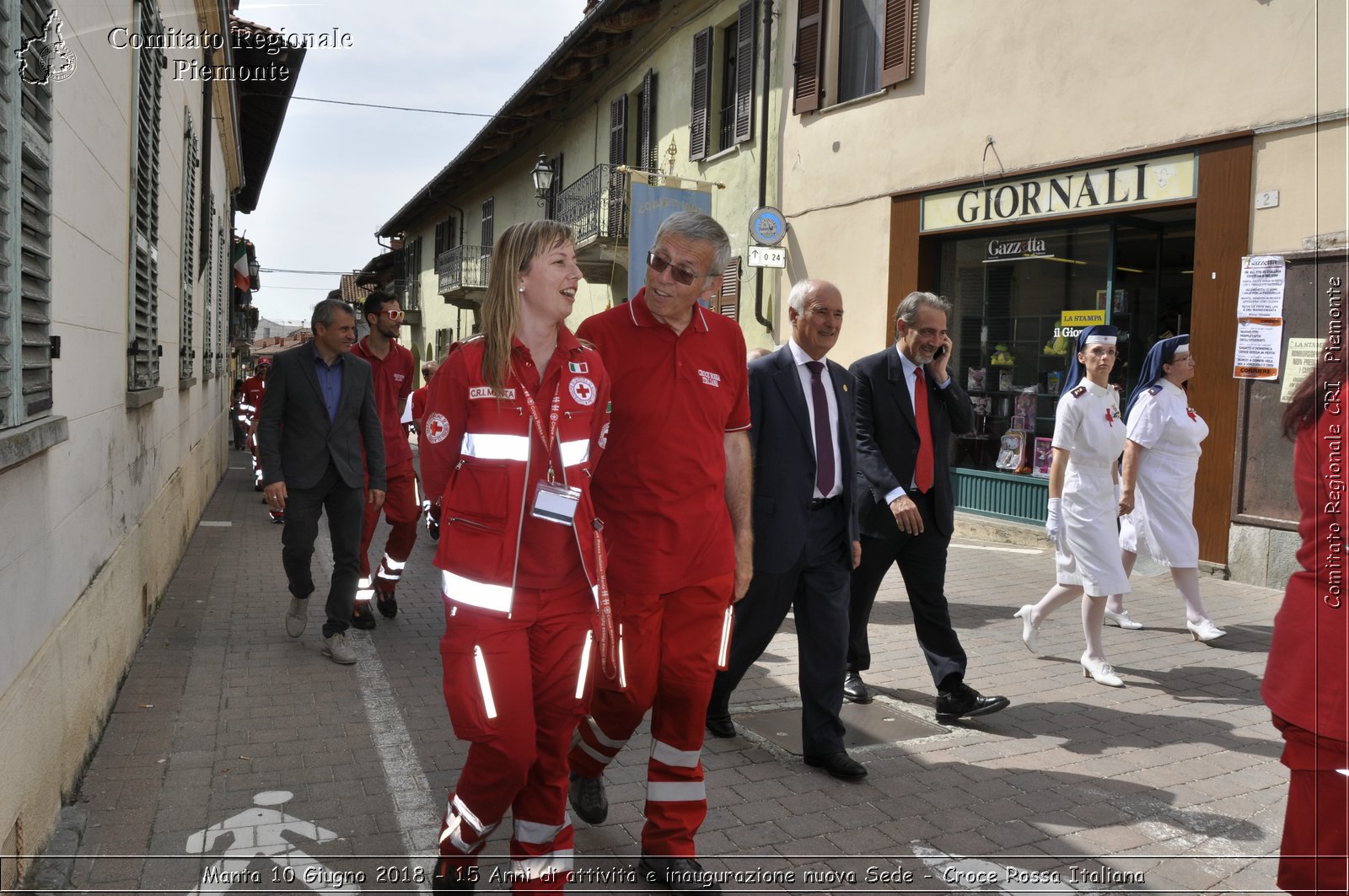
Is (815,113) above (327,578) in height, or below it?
above

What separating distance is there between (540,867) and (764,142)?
14053 millimetres

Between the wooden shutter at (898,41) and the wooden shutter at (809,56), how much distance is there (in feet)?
4.19

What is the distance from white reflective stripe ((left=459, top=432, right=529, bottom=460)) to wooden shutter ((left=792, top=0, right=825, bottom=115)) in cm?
1247

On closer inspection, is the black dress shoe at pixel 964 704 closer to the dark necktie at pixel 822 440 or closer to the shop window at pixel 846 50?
the dark necktie at pixel 822 440

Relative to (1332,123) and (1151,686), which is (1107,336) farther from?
(1332,123)

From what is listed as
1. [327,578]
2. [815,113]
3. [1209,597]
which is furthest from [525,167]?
[1209,597]

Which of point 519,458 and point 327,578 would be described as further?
point 327,578

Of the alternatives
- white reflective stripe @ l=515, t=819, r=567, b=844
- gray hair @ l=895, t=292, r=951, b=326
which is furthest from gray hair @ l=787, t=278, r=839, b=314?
white reflective stripe @ l=515, t=819, r=567, b=844

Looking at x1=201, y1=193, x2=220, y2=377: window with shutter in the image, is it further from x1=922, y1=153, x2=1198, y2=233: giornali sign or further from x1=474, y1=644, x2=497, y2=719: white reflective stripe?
x1=474, y1=644, x2=497, y2=719: white reflective stripe

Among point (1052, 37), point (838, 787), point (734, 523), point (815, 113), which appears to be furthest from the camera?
point (815, 113)

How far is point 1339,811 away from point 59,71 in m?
4.86

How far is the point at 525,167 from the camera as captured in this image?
93.1ft

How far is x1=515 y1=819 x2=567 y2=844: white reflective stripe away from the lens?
9.93ft

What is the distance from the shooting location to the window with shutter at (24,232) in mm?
3199
